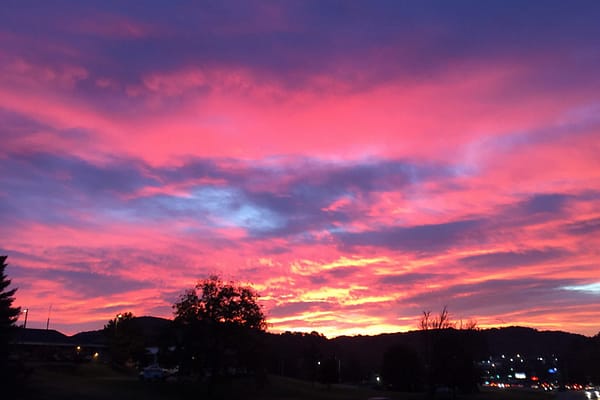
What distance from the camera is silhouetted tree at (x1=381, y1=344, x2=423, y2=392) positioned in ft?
358

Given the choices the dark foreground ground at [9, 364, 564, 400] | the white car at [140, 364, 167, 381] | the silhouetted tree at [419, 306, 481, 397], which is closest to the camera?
the dark foreground ground at [9, 364, 564, 400]

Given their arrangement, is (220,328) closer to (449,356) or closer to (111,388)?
(111,388)

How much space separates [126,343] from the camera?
9581 centimetres

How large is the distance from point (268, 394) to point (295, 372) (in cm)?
8599

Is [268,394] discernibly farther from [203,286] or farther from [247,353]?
[203,286]

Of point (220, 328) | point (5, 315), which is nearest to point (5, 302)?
point (5, 315)

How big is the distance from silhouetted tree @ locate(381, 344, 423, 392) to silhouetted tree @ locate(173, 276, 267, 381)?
52.0 m

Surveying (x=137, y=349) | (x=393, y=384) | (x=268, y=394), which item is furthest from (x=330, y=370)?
(x=137, y=349)

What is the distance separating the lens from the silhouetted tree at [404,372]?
109 meters

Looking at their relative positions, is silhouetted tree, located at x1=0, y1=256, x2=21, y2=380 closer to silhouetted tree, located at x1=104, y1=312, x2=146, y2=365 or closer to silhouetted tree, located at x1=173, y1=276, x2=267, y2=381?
silhouetted tree, located at x1=173, y1=276, x2=267, y2=381

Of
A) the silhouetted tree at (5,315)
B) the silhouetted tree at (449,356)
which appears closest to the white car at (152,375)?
the silhouetted tree at (5,315)

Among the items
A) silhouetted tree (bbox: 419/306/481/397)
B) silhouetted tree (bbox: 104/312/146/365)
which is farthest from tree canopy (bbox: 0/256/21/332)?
silhouetted tree (bbox: 419/306/481/397)

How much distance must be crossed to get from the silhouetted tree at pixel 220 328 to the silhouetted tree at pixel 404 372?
171 ft

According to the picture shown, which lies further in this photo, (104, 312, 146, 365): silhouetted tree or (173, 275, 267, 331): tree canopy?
(104, 312, 146, 365): silhouetted tree
